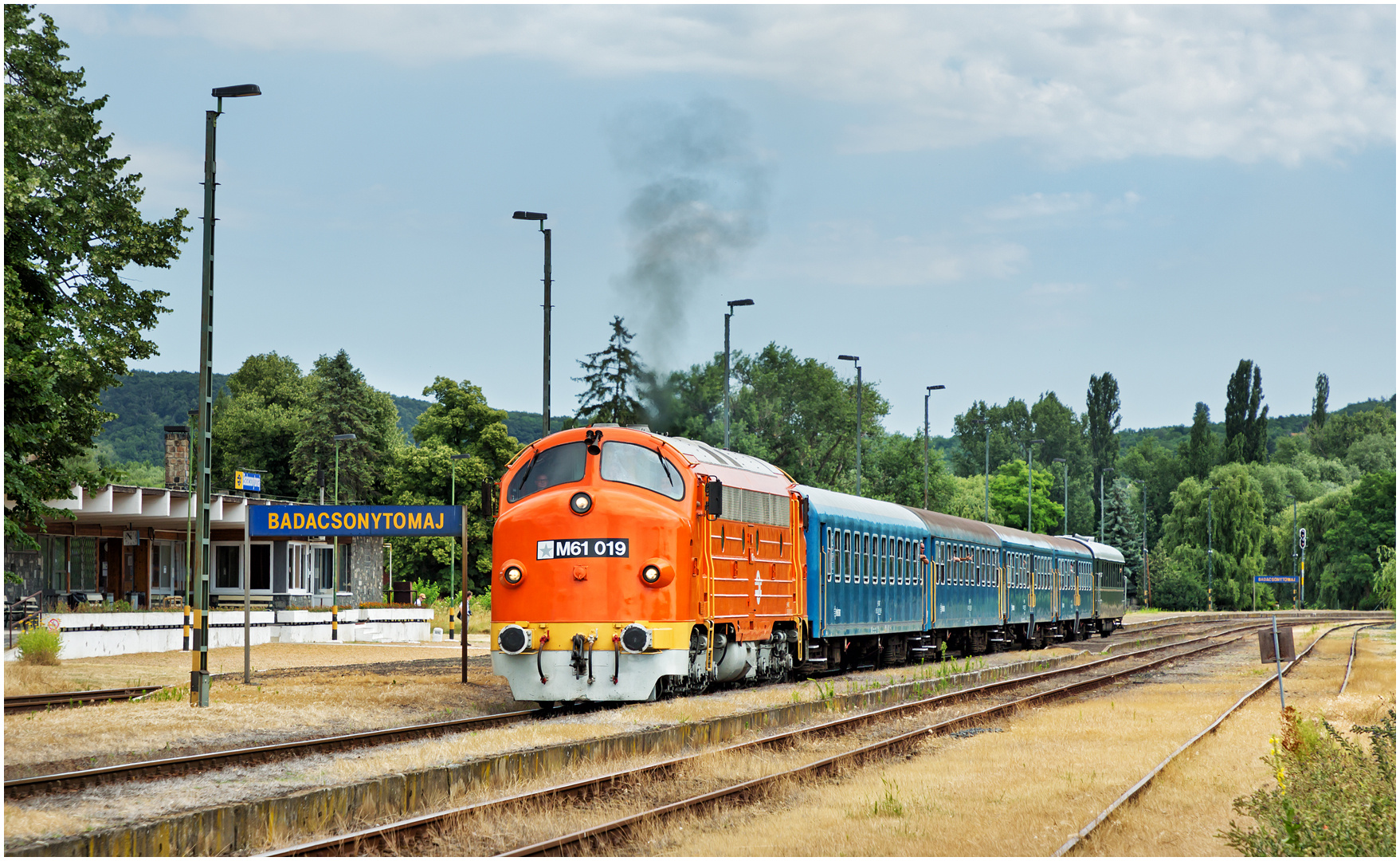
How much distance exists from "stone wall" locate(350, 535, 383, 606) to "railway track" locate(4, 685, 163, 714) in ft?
121

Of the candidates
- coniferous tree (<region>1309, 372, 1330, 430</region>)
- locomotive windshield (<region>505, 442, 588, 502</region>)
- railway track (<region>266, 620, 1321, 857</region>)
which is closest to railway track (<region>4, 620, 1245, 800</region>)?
locomotive windshield (<region>505, 442, 588, 502</region>)

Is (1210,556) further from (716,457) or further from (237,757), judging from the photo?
(237,757)

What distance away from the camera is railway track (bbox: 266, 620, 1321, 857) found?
10188mm

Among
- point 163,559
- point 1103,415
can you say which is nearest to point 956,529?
point 163,559

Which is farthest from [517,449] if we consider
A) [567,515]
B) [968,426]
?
[968,426]

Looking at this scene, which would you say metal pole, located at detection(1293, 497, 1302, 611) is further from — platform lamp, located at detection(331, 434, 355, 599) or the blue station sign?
the blue station sign

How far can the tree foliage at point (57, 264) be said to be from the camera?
80.7 feet

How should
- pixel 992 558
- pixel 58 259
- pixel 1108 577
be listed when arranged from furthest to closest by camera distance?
1. pixel 1108 577
2. pixel 992 558
3. pixel 58 259

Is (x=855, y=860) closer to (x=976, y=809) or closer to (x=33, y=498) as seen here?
(x=976, y=809)

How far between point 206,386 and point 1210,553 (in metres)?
88.4

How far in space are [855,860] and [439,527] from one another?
16648 millimetres

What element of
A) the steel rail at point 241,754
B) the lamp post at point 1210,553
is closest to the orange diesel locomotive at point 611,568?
the steel rail at point 241,754

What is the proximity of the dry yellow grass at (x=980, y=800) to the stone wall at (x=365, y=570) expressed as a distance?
45.9 metres

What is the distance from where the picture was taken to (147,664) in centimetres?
3262
